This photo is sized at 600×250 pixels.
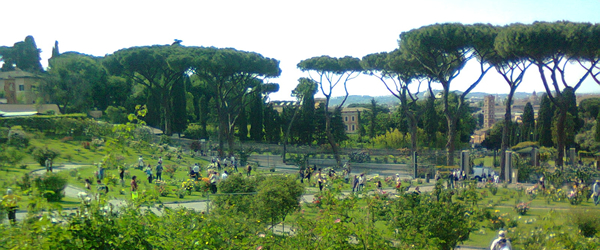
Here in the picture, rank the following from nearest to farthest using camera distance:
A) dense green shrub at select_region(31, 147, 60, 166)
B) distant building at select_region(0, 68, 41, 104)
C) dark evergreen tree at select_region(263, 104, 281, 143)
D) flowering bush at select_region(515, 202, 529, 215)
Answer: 1. flowering bush at select_region(515, 202, 529, 215)
2. dense green shrub at select_region(31, 147, 60, 166)
3. dark evergreen tree at select_region(263, 104, 281, 143)
4. distant building at select_region(0, 68, 41, 104)

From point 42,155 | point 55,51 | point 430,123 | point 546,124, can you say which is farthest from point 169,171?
point 55,51

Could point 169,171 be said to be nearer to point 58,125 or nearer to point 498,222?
point 58,125

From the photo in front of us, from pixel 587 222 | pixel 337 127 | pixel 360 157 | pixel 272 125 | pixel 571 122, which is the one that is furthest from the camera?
pixel 272 125

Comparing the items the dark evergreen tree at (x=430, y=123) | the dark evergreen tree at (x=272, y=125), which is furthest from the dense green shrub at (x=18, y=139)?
the dark evergreen tree at (x=430, y=123)

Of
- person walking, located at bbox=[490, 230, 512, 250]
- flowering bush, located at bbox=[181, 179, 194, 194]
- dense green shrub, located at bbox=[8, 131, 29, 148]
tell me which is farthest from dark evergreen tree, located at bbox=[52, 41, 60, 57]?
person walking, located at bbox=[490, 230, 512, 250]

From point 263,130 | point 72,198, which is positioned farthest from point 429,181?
point 263,130

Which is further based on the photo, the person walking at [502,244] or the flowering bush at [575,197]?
the flowering bush at [575,197]

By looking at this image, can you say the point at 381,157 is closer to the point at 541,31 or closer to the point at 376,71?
the point at 376,71

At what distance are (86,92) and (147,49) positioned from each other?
31.4 feet

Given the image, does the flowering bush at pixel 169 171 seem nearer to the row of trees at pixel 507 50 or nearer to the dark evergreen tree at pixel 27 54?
the row of trees at pixel 507 50

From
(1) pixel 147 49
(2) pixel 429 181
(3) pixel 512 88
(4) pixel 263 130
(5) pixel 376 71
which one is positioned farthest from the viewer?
(4) pixel 263 130

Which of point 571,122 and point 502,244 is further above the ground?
point 571,122

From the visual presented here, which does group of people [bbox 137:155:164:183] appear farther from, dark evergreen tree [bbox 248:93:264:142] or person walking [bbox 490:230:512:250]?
dark evergreen tree [bbox 248:93:264:142]

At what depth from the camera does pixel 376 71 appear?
3422 centimetres
